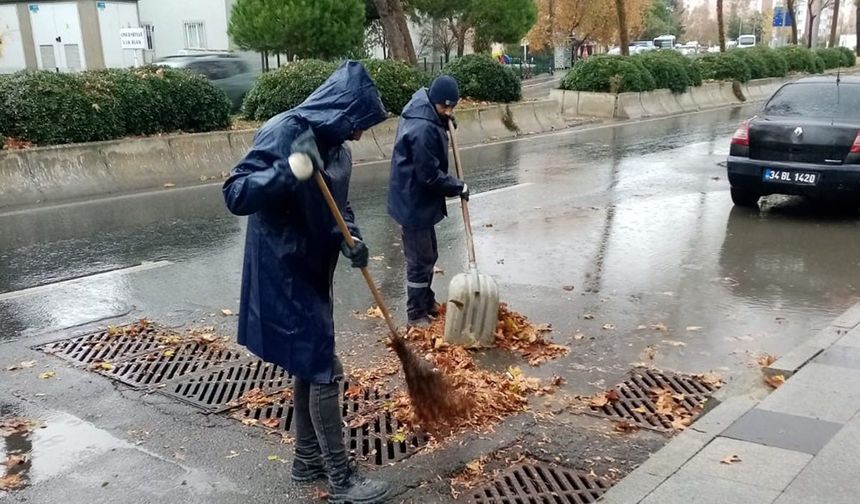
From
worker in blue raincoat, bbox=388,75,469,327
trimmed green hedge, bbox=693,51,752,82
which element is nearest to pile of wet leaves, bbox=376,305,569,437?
worker in blue raincoat, bbox=388,75,469,327

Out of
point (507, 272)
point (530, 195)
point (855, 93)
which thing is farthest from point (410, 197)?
point (855, 93)

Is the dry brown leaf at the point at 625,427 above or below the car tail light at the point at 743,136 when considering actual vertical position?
below

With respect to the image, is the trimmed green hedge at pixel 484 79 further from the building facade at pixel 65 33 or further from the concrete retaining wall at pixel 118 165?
the building facade at pixel 65 33

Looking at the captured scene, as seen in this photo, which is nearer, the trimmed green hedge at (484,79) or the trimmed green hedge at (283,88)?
the trimmed green hedge at (283,88)

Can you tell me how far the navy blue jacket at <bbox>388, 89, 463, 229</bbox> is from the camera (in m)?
5.75

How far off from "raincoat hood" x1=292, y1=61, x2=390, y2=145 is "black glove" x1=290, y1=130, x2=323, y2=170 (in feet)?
0.36

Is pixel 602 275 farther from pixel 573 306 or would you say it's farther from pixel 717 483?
pixel 717 483

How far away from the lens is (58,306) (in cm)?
644

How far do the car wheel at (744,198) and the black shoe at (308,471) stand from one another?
25.0 feet

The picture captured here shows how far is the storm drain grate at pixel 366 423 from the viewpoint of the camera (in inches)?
162

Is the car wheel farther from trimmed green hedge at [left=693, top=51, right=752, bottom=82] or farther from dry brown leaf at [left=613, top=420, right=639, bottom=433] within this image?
trimmed green hedge at [left=693, top=51, right=752, bottom=82]

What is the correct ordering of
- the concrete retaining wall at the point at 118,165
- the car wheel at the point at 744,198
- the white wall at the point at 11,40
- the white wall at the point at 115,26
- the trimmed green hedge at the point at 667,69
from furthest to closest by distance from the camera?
the white wall at the point at 11,40, the white wall at the point at 115,26, the trimmed green hedge at the point at 667,69, the concrete retaining wall at the point at 118,165, the car wheel at the point at 744,198

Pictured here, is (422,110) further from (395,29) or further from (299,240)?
(395,29)

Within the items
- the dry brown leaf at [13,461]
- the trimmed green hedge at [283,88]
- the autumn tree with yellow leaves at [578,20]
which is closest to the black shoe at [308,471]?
the dry brown leaf at [13,461]
